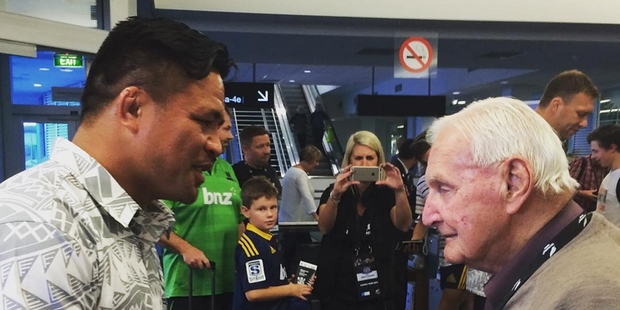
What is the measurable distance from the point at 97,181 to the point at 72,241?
6.1 inches

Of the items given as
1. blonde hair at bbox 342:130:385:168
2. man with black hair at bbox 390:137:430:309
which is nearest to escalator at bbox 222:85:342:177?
man with black hair at bbox 390:137:430:309

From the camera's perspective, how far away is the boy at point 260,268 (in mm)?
2535

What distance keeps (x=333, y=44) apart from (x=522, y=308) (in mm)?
7248

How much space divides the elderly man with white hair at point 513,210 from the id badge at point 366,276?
5.33 feet

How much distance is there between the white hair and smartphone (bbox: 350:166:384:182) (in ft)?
5.58

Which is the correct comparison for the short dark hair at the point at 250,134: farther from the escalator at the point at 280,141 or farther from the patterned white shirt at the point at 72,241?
the escalator at the point at 280,141

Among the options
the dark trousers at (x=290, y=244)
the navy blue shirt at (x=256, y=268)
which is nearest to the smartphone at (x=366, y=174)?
the navy blue shirt at (x=256, y=268)

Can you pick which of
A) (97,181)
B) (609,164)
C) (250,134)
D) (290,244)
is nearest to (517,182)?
(97,181)

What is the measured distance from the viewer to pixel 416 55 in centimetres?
639

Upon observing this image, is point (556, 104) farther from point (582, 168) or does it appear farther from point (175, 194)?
point (175, 194)

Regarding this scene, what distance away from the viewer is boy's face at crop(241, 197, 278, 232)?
269cm

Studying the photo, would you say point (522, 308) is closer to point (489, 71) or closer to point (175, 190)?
point (175, 190)

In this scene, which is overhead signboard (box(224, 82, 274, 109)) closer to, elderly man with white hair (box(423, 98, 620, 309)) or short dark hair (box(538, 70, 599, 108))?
short dark hair (box(538, 70, 599, 108))

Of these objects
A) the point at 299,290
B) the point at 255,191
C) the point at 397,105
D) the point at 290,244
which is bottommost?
the point at 290,244
